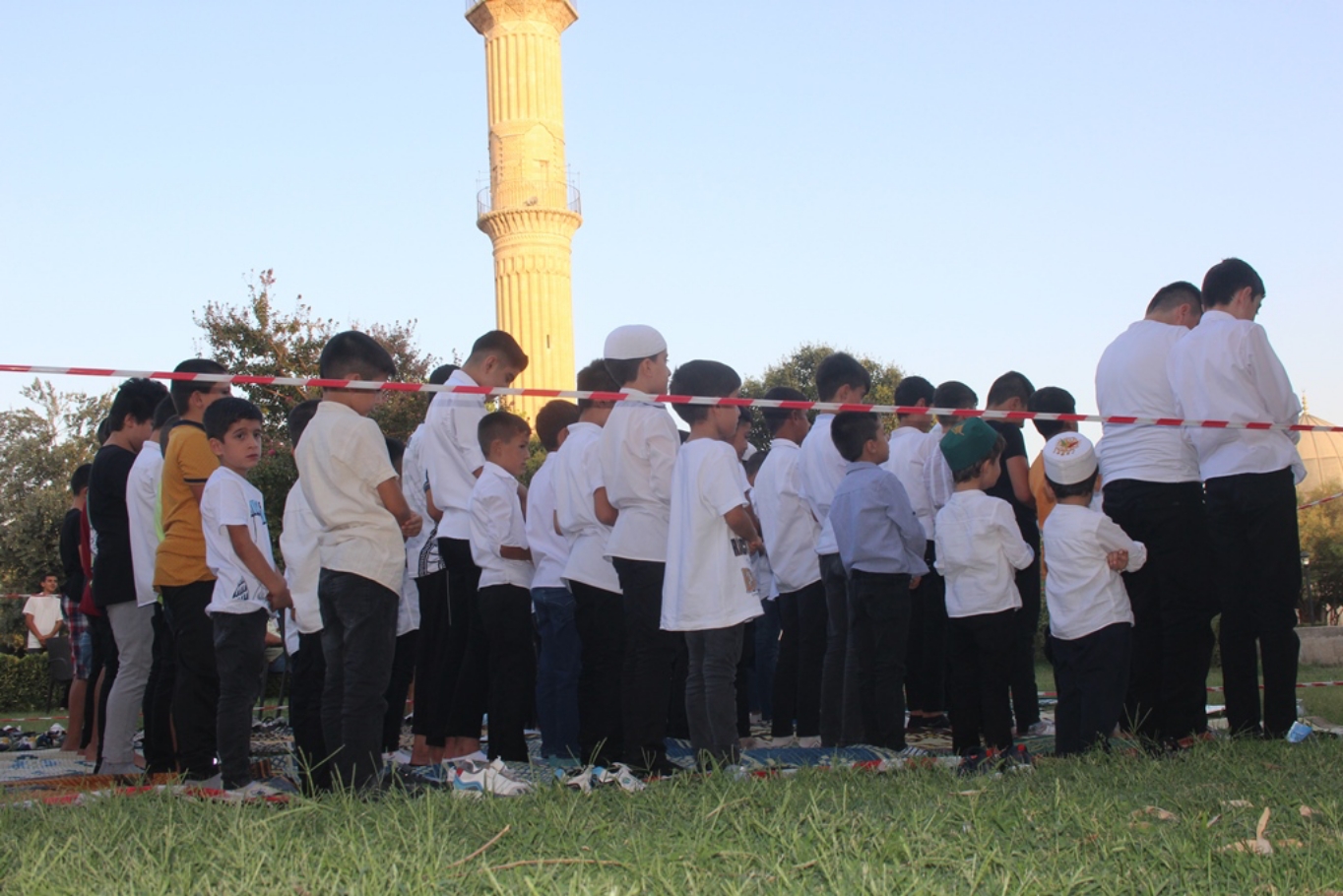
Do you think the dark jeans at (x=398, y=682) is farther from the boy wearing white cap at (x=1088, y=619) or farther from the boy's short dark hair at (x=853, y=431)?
the boy wearing white cap at (x=1088, y=619)

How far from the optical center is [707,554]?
200 inches

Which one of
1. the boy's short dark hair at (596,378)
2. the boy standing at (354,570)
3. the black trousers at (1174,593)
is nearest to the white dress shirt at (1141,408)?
the black trousers at (1174,593)

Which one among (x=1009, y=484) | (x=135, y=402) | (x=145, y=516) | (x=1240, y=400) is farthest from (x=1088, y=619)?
(x=135, y=402)

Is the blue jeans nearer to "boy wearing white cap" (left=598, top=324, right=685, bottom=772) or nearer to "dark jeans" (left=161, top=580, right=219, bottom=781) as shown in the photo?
"boy wearing white cap" (left=598, top=324, right=685, bottom=772)

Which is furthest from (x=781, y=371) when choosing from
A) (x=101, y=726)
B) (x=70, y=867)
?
(x=70, y=867)

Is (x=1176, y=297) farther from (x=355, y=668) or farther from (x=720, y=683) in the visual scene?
(x=355, y=668)

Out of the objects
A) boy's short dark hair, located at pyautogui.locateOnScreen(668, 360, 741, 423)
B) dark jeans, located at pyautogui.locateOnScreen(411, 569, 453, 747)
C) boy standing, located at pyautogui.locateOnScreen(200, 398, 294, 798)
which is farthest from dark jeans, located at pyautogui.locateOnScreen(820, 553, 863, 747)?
boy standing, located at pyautogui.locateOnScreen(200, 398, 294, 798)

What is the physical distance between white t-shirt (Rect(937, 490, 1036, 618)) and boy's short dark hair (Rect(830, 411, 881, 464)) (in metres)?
0.57

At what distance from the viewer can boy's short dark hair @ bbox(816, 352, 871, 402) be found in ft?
22.4

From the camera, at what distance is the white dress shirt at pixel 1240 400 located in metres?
5.29

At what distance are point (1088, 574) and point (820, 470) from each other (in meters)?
1.91

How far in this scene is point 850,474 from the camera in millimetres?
6051

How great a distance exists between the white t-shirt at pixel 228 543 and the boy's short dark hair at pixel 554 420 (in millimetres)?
1809

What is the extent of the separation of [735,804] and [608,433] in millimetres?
2140
